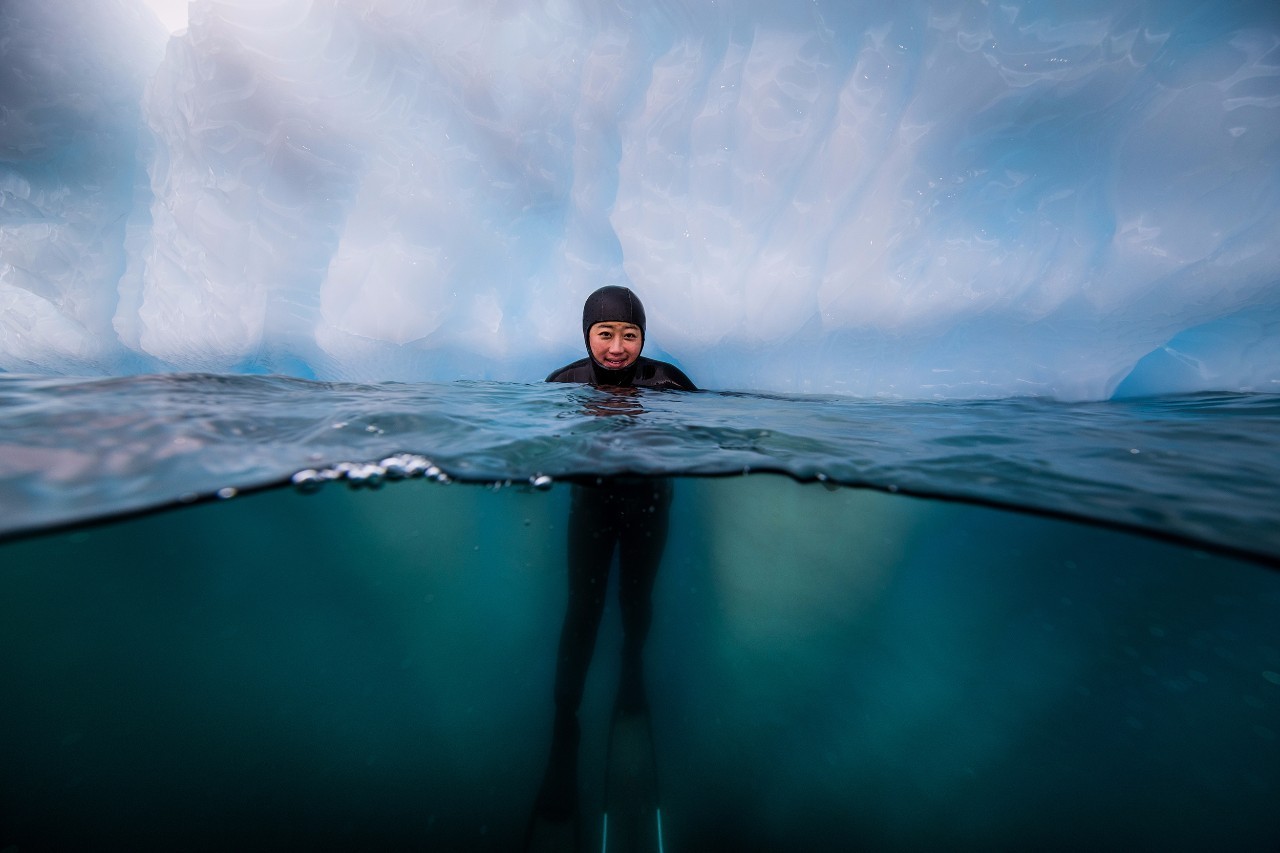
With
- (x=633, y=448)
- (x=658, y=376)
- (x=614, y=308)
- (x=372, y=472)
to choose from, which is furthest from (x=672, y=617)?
(x=372, y=472)

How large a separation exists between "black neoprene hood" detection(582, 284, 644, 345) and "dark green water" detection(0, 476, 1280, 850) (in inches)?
85.1

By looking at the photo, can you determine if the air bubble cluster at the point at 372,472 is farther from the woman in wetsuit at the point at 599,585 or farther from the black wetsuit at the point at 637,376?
the black wetsuit at the point at 637,376

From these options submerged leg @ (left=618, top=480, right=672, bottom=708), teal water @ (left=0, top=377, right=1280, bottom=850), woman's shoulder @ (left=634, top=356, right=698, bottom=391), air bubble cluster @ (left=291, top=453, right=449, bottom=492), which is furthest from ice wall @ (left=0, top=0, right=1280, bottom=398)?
air bubble cluster @ (left=291, top=453, right=449, bottom=492)

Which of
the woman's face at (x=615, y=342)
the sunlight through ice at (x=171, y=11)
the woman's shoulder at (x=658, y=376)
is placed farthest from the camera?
the sunlight through ice at (x=171, y=11)

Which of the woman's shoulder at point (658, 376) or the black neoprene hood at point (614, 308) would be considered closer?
the black neoprene hood at point (614, 308)

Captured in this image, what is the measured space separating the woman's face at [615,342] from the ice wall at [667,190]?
1.25 m

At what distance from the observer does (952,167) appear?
4477mm

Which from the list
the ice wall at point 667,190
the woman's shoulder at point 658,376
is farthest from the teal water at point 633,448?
the woman's shoulder at point 658,376

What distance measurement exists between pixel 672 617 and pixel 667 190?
17.0 feet

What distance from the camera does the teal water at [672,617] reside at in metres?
2.71

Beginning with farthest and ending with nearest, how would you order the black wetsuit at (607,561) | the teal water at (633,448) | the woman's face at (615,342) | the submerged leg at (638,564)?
the woman's face at (615,342)
the submerged leg at (638,564)
the black wetsuit at (607,561)
the teal water at (633,448)

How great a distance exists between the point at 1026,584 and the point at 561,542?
577 centimetres

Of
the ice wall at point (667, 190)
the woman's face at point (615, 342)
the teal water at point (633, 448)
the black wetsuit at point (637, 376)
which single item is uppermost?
the ice wall at point (667, 190)

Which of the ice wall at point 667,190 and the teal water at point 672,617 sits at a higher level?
the ice wall at point 667,190
